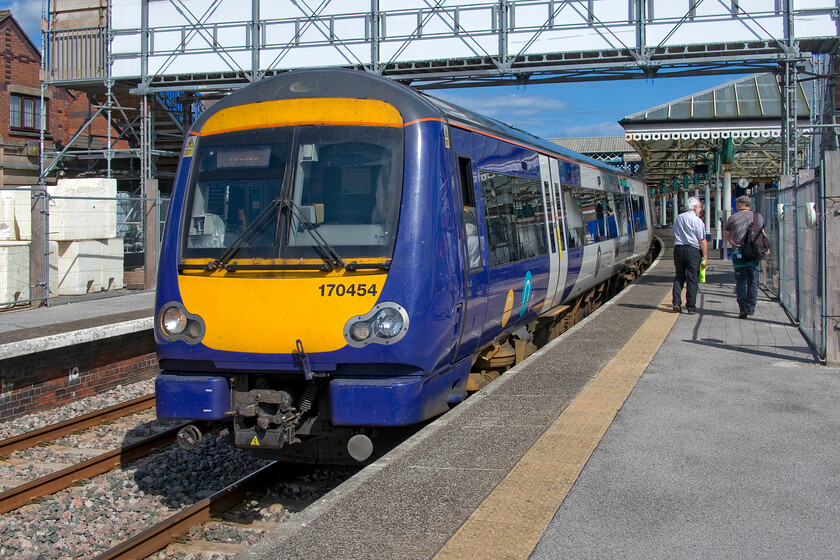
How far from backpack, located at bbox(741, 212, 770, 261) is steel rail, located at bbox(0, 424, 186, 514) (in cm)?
745

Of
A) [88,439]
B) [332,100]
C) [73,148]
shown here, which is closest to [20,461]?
[88,439]

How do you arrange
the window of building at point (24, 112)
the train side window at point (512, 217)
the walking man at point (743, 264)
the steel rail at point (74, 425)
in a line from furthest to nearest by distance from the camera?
the window of building at point (24, 112)
the walking man at point (743, 264)
the steel rail at point (74, 425)
the train side window at point (512, 217)

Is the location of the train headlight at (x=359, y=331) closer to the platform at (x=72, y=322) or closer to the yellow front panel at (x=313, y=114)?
the yellow front panel at (x=313, y=114)

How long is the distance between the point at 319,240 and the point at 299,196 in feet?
1.37

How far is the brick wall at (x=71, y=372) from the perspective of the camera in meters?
9.23

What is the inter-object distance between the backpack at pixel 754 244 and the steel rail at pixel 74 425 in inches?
306

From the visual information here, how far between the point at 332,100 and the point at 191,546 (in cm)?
321

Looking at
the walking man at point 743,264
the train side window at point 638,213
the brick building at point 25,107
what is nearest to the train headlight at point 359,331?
the walking man at point 743,264

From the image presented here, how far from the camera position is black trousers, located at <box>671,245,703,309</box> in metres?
11.5

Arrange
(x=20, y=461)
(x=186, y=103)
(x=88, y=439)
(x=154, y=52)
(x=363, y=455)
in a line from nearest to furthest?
(x=363, y=455)
(x=20, y=461)
(x=88, y=439)
(x=154, y=52)
(x=186, y=103)

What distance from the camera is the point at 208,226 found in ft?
19.5

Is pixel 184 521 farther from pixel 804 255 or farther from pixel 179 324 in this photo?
pixel 804 255

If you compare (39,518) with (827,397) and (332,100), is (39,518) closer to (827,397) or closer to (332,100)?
(332,100)

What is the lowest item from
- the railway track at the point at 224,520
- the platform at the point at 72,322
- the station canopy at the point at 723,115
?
the railway track at the point at 224,520
